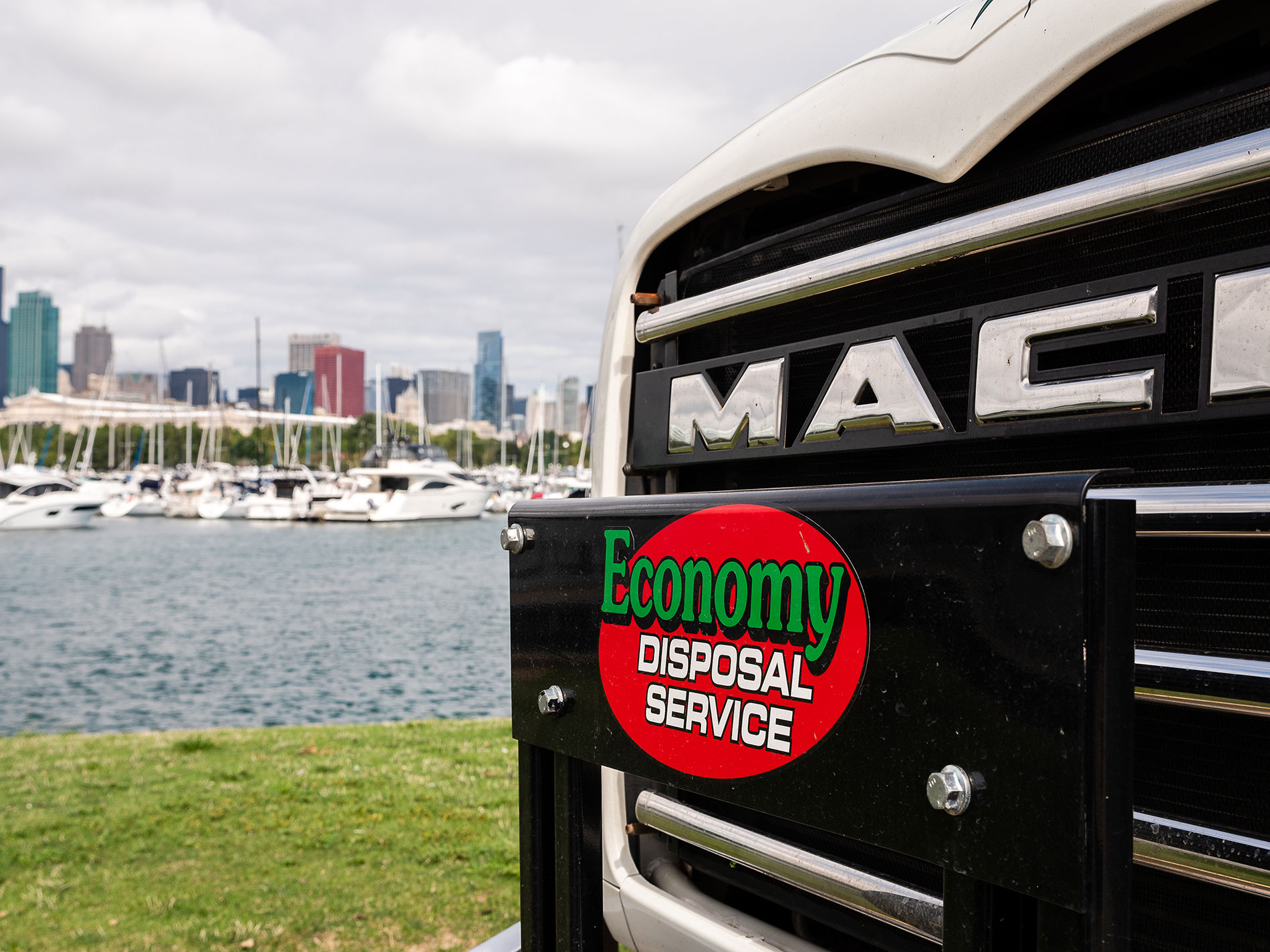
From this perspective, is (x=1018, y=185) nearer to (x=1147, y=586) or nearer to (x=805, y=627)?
(x=1147, y=586)

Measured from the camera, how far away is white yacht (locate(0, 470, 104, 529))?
61875mm

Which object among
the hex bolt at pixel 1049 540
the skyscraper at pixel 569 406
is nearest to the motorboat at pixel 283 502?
the skyscraper at pixel 569 406

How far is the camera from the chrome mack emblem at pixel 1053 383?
1.34 meters

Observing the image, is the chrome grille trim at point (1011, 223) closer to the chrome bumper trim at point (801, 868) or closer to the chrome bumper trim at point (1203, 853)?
the chrome bumper trim at point (1203, 853)

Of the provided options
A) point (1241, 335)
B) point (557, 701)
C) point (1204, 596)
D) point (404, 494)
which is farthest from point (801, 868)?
point (404, 494)

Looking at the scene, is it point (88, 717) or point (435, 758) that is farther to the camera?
point (88, 717)

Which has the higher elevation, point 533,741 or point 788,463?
point 788,463

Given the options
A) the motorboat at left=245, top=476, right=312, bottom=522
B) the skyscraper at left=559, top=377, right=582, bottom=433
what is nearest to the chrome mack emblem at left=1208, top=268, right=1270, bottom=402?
the motorboat at left=245, top=476, right=312, bottom=522

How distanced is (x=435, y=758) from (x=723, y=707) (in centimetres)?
608

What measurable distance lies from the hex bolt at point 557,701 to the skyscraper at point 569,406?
375 feet

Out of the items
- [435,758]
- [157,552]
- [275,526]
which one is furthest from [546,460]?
[435,758]

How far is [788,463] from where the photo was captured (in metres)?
1.94

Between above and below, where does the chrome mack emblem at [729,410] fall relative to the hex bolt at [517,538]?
above

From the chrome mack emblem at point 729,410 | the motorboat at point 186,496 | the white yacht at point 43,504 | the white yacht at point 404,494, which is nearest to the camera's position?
the chrome mack emblem at point 729,410
